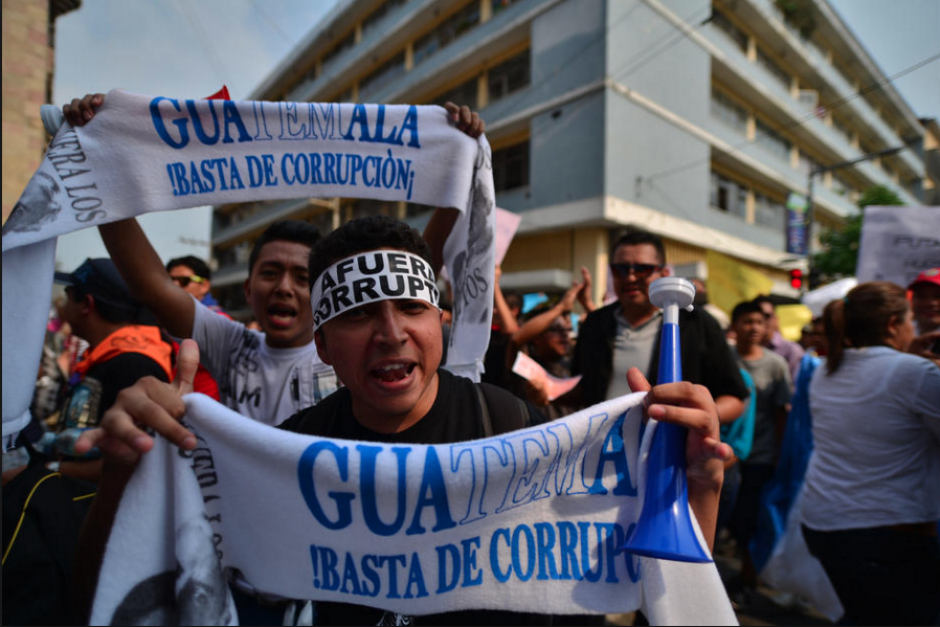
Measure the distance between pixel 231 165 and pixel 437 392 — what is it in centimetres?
108

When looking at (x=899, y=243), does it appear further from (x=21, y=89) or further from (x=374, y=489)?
(x=21, y=89)

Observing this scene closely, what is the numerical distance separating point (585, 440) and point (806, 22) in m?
24.5

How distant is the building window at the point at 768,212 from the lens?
21734mm

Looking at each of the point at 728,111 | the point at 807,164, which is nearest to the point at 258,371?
the point at 728,111

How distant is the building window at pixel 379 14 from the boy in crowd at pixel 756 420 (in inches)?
894

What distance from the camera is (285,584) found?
3.90 ft

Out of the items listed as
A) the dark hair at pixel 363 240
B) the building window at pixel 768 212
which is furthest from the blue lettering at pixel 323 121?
the building window at pixel 768 212

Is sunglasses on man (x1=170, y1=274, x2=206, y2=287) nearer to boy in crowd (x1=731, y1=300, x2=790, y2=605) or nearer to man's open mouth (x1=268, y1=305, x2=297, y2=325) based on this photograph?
man's open mouth (x1=268, y1=305, x2=297, y2=325)

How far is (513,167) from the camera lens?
17594 millimetres

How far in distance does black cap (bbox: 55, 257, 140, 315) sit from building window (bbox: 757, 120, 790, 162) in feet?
76.0

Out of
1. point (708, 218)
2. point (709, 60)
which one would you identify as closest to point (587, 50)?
point (709, 60)

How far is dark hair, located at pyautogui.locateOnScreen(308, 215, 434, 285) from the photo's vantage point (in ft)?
4.76

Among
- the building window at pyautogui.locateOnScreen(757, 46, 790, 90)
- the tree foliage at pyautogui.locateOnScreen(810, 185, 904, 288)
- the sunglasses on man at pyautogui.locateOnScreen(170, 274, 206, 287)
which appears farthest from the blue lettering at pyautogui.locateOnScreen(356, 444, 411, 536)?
the building window at pyautogui.locateOnScreen(757, 46, 790, 90)

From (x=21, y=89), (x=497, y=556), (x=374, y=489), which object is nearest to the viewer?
(x=374, y=489)
